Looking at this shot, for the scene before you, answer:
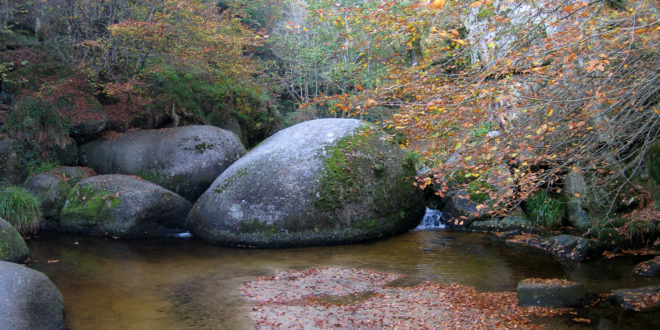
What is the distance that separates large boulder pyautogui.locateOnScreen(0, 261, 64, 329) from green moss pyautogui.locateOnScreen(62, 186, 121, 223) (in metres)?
4.48

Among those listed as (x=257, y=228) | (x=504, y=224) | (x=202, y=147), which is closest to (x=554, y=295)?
(x=504, y=224)

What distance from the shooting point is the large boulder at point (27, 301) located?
512 cm

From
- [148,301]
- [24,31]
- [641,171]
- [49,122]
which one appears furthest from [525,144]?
[24,31]

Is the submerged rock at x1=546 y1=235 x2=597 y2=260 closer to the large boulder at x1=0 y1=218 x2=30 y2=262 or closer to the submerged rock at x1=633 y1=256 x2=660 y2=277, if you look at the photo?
the submerged rock at x1=633 y1=256 x2=660 y2=277

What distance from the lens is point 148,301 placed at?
21.0ft

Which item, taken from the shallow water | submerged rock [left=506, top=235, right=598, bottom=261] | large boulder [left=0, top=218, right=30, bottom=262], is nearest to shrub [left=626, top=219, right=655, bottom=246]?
the shallow water

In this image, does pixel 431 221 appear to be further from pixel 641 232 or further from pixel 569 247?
pixel 641 232

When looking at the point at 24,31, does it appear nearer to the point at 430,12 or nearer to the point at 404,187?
the point at 404,187

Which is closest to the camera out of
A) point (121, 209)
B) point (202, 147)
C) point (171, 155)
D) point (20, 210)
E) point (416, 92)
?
point (416, 92)

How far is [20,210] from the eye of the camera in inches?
386

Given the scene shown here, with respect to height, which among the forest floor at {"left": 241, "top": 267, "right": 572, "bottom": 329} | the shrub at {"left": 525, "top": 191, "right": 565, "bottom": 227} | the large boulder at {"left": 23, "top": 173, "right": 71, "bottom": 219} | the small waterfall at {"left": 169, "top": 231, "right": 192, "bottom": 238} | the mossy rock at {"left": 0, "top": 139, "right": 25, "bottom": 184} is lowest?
the forest floor at {"left": 241, "top": 267, "right": 572, "bottom": 329}

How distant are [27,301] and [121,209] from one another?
15.9 ft

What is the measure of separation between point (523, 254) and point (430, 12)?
536 centimetres

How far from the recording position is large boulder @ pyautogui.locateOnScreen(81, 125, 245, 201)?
11.8m
